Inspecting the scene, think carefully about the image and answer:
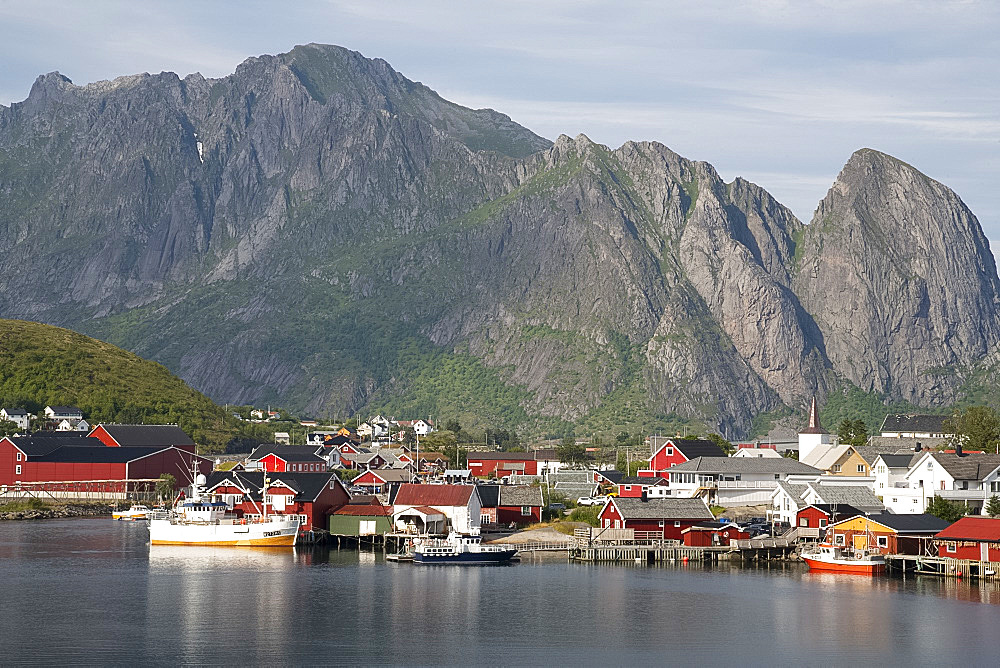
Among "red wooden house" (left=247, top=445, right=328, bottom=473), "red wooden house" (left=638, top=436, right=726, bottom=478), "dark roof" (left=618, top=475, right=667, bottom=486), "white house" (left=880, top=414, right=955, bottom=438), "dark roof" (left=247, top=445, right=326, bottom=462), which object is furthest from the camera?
"white house" (left=880, top=414, right=955, bottom=438)

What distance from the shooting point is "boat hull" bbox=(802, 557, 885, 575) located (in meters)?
93.3

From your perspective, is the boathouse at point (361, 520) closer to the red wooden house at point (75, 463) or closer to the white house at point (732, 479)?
the white house at point (732, 479)

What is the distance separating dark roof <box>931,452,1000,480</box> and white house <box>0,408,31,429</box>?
116418 mm

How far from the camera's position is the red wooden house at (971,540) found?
90.3 meters

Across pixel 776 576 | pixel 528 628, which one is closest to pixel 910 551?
pixel 776 576

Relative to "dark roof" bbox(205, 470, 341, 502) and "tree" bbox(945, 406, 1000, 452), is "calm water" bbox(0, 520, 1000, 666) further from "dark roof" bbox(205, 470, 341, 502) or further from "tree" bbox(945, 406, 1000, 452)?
"tree" bbox(945, 406, 1000, 452)

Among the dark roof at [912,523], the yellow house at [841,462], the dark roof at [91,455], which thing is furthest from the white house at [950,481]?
the dark roof at [91,455]

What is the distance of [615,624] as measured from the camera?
240ft

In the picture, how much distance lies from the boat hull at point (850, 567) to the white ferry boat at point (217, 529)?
39.9 metres

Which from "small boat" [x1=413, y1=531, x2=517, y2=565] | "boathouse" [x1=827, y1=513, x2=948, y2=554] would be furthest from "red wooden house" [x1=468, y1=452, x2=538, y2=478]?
"boathouse" [x1=827, y1=513, x2=948, y2=554]

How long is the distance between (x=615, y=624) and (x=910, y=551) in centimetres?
3175

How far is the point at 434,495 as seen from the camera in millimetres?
109188

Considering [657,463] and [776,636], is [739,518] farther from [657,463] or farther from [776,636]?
[776,636]

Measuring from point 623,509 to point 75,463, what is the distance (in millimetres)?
67323
